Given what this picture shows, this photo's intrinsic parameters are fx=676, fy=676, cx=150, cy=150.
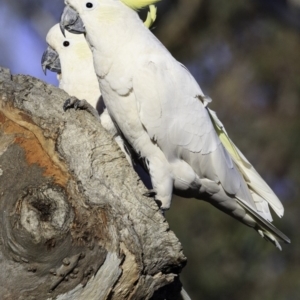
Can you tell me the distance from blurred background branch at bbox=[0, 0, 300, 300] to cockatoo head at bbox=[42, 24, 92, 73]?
360cm

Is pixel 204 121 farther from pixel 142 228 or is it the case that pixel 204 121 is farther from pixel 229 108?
pixel 229 108

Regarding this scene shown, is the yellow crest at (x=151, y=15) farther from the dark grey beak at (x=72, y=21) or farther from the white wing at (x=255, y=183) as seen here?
the white wing at (x=255, y=183)

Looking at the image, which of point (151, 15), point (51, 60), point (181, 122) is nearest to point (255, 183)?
point (181, 122)

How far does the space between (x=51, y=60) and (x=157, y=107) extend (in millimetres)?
1173

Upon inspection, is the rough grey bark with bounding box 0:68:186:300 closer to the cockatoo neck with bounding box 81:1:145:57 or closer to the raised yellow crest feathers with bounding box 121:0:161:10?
the cockatoo neck with bounding box 81:1:145:57

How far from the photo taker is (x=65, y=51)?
154 inches

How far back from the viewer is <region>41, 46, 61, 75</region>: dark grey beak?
4.04 m

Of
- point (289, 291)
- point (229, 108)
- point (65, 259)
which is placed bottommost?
point (289, 291)

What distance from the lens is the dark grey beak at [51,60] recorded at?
4043 mm

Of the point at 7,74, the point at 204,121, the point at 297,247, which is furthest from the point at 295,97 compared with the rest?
the point at 7,74

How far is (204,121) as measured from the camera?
3273 mm

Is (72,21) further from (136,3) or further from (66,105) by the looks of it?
(66,105)

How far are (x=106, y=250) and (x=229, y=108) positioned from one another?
514 centimetres

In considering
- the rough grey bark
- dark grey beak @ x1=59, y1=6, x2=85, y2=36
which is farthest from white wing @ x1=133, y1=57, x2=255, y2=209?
dark grey beak @ x1=59, y1=6, x2=85, y2=36
